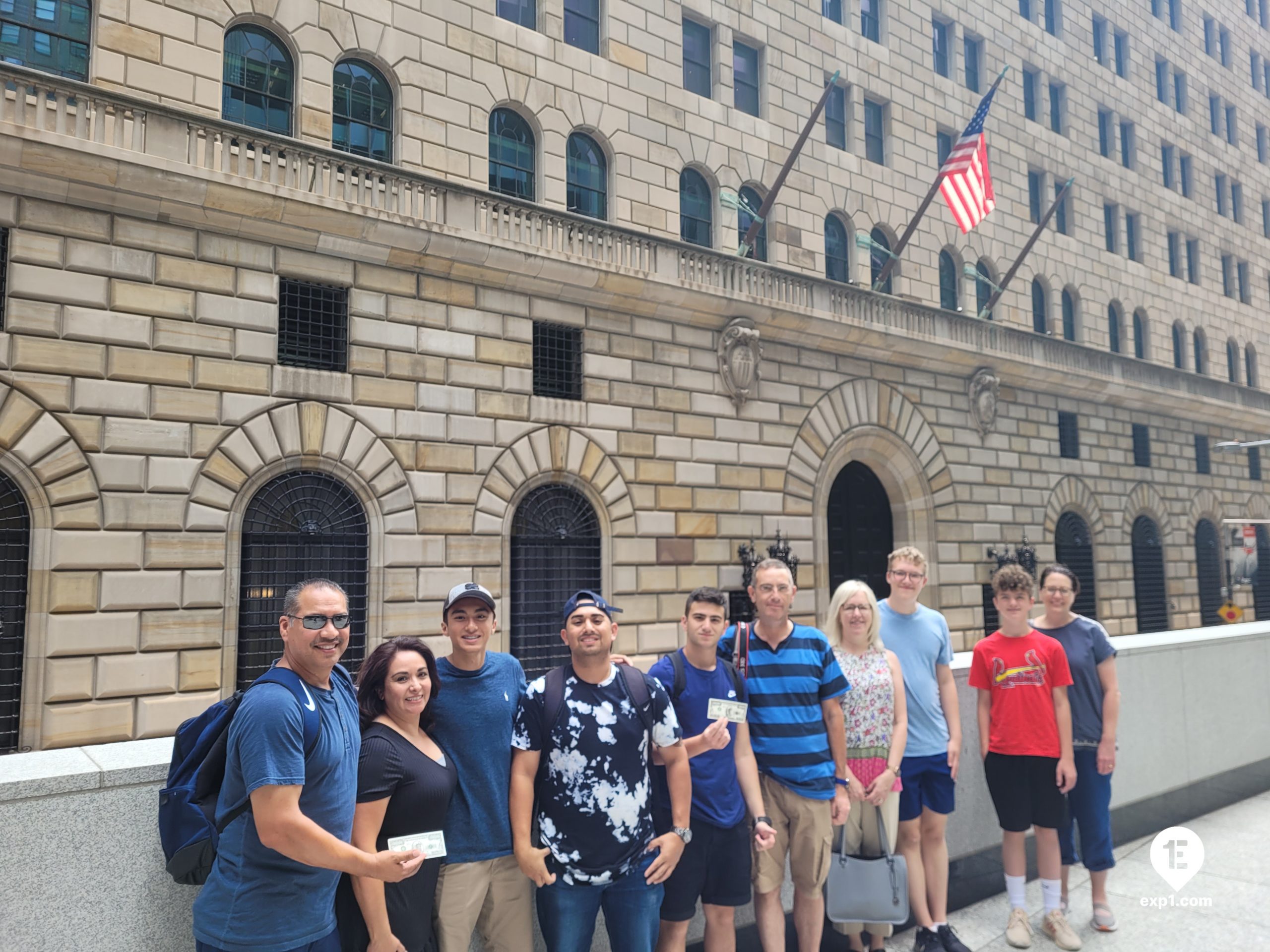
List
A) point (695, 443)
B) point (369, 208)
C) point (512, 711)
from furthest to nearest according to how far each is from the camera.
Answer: point (695, 443) → point (369, 208) → point (512, 711)

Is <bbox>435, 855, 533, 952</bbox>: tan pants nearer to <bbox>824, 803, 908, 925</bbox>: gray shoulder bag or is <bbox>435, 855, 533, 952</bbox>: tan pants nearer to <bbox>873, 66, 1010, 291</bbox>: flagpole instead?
<bbox>824, 803, 908, 925</bbox>: gray shoulder bag

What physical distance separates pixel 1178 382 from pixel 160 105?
2818 centimetres

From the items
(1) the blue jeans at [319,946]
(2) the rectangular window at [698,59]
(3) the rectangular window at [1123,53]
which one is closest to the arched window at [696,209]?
(2) the rectangular window at [698,59]

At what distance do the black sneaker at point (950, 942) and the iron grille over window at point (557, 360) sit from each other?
10940 mm

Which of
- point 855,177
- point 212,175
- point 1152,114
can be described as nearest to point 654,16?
point 855,177

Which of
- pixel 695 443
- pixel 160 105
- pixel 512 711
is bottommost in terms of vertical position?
pixel 512 711

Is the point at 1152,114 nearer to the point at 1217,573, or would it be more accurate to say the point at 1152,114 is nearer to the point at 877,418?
the point at 1217,573

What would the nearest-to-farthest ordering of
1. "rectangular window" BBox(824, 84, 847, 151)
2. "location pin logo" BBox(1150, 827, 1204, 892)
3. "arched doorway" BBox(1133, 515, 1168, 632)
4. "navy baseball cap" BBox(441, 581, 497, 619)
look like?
"navy baseball cap" BBox(441, 581, 497, 619)
"location pin logo" BBox(1150, 827, 1204, 892)
"rectangular window" BBox(824, 84, 847, 151)
"arched doorway" BBox(1133, 515, 1168, 632)

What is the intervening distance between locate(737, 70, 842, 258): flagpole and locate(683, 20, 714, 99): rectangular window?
87.4 inches

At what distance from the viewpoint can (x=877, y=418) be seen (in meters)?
19.7

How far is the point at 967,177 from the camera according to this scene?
17.6 meters

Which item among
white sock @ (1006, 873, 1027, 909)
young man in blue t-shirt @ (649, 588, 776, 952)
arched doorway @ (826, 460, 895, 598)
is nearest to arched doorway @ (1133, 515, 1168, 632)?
arched doorway @ (826, 460, 895, 598)

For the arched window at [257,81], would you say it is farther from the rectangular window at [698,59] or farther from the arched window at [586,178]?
the rectangular window at [698,59]

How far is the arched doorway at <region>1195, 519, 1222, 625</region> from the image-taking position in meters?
28.2
